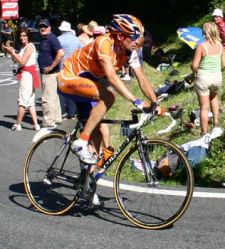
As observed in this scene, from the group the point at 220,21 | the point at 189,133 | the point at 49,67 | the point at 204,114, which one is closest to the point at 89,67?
the point at 204,114

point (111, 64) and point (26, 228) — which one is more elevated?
point (111, 64)

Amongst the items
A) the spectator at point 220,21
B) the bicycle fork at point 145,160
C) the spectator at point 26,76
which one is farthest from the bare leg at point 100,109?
the spectator at point 220,21

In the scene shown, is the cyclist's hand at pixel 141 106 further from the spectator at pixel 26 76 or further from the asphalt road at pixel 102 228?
the spectator at pixel 26 76

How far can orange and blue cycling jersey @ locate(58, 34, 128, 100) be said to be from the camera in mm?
5445

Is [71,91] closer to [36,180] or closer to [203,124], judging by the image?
[36,180]

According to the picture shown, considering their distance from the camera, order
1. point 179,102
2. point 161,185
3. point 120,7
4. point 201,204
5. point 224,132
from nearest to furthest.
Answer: point 201,204 < point 161,185 < point 224,132 < point 179,102 < point 120,7

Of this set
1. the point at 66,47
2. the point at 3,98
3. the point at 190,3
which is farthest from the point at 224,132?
the point at 190,3

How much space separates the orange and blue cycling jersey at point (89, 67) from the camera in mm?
5445

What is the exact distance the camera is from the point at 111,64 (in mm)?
5367

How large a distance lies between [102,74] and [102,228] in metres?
1.41

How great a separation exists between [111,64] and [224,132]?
3.34m

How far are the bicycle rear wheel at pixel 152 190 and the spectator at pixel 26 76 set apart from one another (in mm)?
4640

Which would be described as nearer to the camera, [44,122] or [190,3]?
[44,122]

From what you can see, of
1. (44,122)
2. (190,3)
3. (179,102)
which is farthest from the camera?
(190,3)
